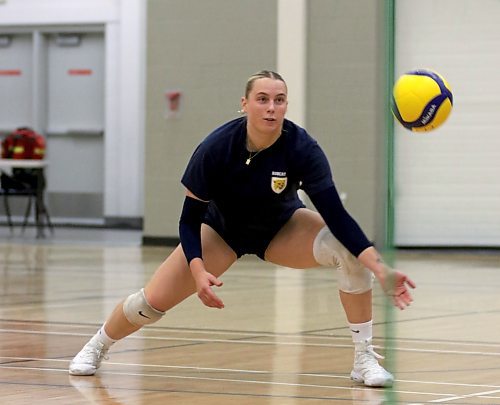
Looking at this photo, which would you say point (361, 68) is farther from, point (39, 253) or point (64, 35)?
point (64, 35)

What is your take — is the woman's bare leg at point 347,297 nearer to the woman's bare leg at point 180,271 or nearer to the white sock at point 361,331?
the white sock at point 361,331

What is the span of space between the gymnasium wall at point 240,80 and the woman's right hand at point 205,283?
905 cm

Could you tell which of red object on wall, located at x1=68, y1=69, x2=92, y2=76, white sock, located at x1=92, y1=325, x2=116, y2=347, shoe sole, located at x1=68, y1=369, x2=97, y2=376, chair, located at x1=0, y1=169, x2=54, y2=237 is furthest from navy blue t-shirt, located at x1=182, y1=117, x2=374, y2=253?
red object on wall, located at x1=68, y1=69, x2=92, y2=76

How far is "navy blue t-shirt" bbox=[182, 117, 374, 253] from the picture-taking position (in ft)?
16.7

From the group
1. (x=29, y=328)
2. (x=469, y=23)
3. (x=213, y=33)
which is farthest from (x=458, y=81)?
(x=213, y=33)

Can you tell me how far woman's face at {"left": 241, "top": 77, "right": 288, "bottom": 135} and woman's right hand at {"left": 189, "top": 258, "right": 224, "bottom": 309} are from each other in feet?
1.97

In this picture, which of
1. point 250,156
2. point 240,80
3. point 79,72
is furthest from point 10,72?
point 250,156

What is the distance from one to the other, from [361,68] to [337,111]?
0.57 metres

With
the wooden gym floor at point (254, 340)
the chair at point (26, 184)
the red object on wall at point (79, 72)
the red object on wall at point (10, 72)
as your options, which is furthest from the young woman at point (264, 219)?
the red object on wall at point (10, 72)

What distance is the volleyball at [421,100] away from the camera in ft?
15.1

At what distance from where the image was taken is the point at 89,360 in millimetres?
5477

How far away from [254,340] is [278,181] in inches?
75.5

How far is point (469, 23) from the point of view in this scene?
17.9ft

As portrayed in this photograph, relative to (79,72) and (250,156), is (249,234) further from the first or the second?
(79,72)
